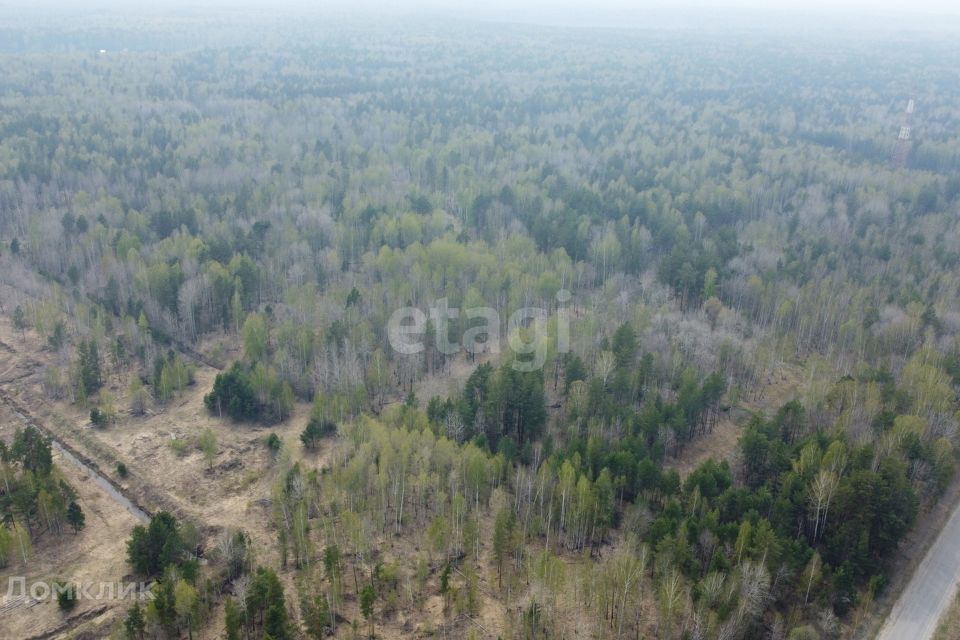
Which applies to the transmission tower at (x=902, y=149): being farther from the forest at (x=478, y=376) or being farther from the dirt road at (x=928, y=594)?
the dirt road at (x=928, y=594)

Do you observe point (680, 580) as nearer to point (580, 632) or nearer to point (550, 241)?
point (580, 632)

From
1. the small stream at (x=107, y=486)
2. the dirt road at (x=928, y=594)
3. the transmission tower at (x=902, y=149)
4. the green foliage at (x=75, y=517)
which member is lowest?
the dirt road at (x=928, y=594)

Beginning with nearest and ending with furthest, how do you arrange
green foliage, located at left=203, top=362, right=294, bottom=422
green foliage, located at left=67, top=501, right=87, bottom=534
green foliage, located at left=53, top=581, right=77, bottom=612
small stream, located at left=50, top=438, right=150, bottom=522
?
green foliage, located at left=53, top=581, right=77, bottom=612, green foliage, located at left=67, top=501, right=87, bottom=534, small stream, located at left=50, top=438, right=150, bottom=522, green foliage, located at left=203, top=362, right=294, bottom=422

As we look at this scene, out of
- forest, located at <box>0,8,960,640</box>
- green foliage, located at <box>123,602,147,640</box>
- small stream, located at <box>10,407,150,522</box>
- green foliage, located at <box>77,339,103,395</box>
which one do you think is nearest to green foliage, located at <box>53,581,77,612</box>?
forest, located at <box>0,8,960,640</box>

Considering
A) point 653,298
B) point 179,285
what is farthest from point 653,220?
point 179,285

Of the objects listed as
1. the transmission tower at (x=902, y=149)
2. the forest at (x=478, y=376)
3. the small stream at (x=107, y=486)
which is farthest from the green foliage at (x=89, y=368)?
the transmission tower at (x=902, y=149)

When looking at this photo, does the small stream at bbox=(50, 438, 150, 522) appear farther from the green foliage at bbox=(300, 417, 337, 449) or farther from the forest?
the green foliage at bbox=(300, 417, 337, 449)
